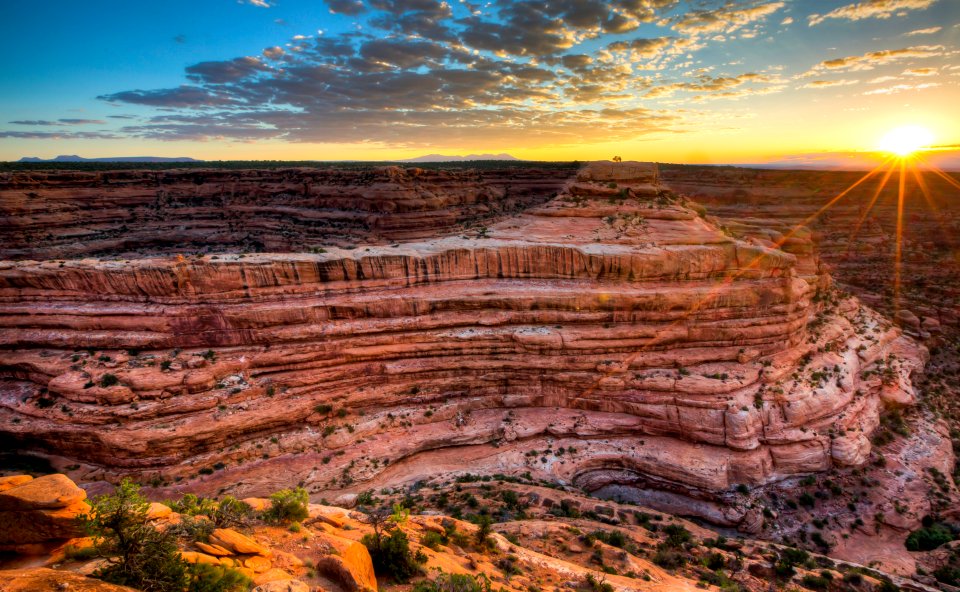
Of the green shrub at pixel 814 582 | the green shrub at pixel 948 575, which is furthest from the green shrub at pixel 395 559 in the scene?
the green shrub at pixel 948 575

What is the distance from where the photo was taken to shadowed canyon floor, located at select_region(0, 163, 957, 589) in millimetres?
17750

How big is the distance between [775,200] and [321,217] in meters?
63.9

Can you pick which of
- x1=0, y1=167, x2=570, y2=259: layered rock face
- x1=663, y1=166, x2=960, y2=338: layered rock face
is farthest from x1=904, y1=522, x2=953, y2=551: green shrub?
x1=0, y1=167, x2=570, y2=259: layered rock face

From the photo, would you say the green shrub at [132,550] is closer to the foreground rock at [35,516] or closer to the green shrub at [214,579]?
the green shrub at [214,579]

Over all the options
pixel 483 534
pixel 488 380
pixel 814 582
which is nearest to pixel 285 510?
pixel 483 534

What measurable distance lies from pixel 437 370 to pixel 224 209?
48587 mm

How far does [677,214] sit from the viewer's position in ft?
90.3

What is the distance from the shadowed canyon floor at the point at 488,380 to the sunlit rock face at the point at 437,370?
0.10m

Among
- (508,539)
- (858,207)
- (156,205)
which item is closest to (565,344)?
(508,539)

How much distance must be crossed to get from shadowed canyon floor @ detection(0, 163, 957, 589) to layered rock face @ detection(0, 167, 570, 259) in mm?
27299

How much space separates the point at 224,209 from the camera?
5603 cm

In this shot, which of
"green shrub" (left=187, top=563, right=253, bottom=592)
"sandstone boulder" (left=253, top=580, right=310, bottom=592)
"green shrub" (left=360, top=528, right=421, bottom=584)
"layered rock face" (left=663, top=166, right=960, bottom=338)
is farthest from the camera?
"layered rock face" (left=663, top=166, right=960, bottom=338)

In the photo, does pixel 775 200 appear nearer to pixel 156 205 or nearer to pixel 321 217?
pixel 321 217

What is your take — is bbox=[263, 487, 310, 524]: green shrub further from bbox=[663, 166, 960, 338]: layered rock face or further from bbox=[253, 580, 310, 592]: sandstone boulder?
bbox=[663, 166, 960, 338]: layered rock face
